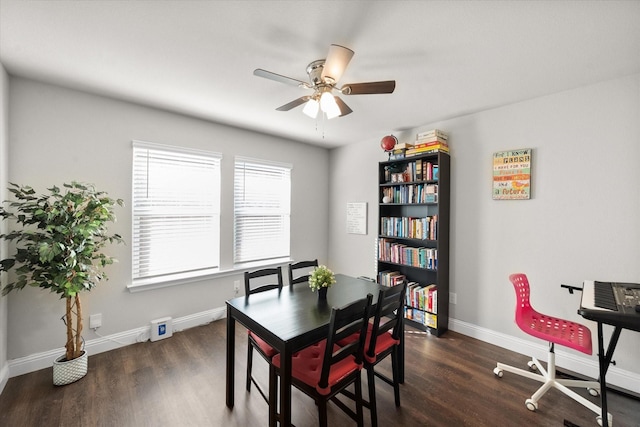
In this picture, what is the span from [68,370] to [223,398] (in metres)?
1.35

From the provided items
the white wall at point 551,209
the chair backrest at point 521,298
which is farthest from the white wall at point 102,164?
the chair backrest at point 521,298

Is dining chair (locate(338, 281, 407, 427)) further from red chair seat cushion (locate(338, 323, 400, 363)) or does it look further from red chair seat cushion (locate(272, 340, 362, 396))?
red chair seat cushion (locate(272, 340, 362, 396))

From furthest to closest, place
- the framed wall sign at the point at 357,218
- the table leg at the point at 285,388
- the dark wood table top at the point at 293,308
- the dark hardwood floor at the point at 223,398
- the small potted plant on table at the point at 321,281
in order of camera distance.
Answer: the framed wall sign at the point at 357,218
the small potted plant on table at the point at 321,281
the dark hardwood floor at the point at 223,398
the dark wood table top at the point at 293,308
the table leg at the point at 285,388

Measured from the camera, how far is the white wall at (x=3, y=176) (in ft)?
6.86

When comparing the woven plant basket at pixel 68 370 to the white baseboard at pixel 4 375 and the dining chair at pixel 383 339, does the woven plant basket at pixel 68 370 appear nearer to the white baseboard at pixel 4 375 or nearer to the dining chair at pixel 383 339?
the white baseboard at pixel 4 375

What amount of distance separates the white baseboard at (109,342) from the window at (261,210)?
2.62ft

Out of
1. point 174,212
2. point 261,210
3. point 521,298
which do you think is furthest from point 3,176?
point 521,298

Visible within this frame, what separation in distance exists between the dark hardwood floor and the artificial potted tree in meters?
0.26

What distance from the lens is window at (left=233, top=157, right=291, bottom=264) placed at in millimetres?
3707

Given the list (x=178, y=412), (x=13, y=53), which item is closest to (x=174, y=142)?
(x=13, y=53)

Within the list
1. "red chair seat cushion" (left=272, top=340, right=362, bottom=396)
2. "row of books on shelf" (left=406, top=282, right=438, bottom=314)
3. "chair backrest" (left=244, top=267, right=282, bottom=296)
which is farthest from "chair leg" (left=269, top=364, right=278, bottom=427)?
"row of books on shelf" (left=406, top=282, right=438, bottom=314)

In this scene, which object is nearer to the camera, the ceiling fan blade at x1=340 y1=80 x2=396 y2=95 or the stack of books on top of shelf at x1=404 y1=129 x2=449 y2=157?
the ceiling fan blade at x1=340 y1=80 x2=396 y2=95

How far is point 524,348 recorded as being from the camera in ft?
8.82

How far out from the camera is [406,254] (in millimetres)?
3398
